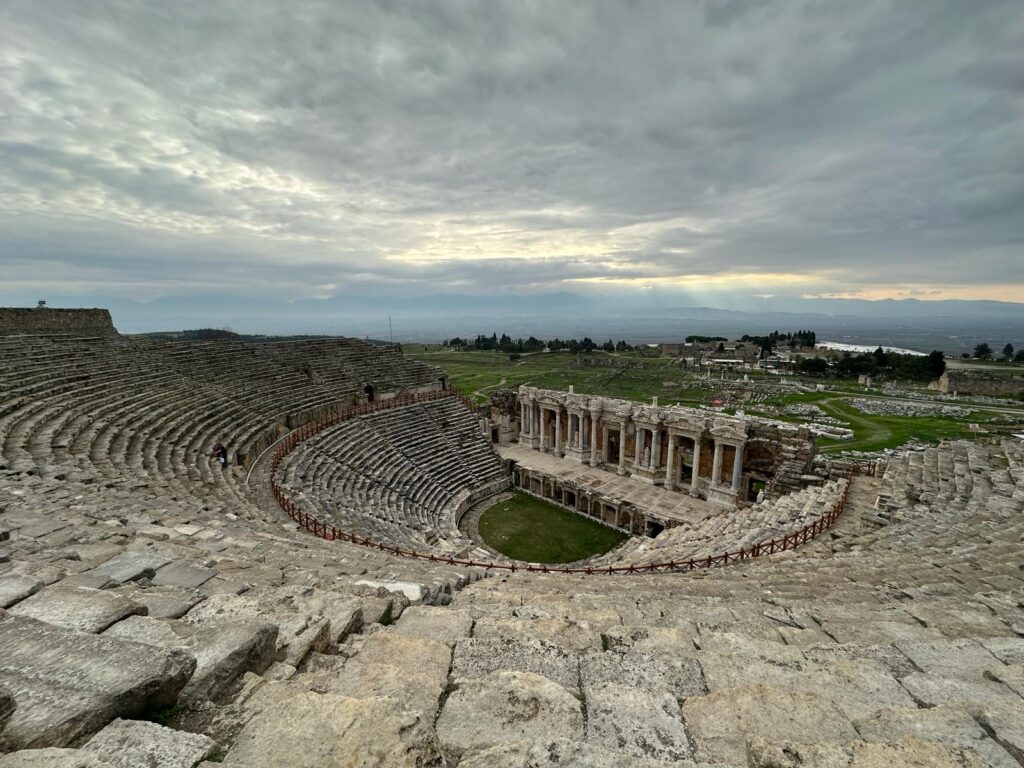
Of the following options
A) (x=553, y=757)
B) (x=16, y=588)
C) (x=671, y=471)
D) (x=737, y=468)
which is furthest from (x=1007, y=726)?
(x=671, y=471)

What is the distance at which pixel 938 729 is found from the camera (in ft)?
11.2

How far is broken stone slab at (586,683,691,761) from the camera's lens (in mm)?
3343

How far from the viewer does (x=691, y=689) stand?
4.25m

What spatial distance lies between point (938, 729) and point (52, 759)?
5480 mm

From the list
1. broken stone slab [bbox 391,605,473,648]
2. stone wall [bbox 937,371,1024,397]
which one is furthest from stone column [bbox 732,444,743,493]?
stone wall [bbox 937,371,1024,397]

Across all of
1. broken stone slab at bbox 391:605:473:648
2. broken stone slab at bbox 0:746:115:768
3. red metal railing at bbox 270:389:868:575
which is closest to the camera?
broken stone slab at bbox 0:746:115:768

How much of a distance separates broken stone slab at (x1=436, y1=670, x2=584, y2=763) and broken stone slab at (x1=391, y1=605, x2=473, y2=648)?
976 mm

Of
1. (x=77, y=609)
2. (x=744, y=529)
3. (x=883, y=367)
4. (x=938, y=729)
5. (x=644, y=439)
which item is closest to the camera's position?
(x=938, y=729)

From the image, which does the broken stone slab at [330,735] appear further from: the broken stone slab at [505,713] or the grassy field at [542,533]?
the grassy field at [542,533]

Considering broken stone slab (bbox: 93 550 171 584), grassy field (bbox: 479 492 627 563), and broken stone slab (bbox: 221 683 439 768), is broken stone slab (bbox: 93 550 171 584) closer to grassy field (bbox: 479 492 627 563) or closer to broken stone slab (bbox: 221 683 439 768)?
broken stone slab (bbox: 221 683 439 768)

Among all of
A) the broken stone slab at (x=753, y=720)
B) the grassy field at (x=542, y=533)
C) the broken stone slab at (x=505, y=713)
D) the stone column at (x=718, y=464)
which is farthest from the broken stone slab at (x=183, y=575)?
the stone column at (x=718, y=464)

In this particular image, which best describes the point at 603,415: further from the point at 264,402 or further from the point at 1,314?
the point at 1,314

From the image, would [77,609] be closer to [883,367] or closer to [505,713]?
[505,713]

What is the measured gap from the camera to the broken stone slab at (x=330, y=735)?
2.74 meters
